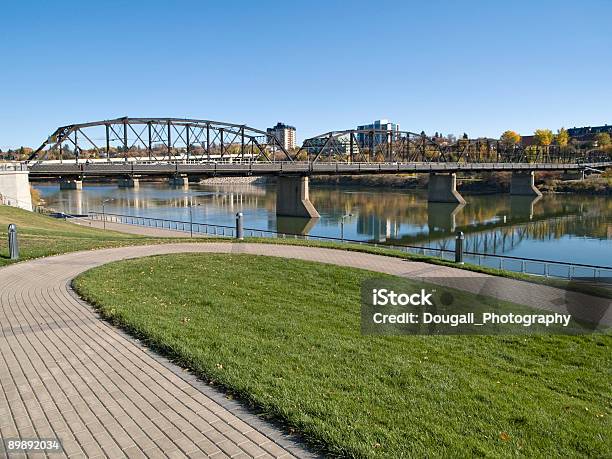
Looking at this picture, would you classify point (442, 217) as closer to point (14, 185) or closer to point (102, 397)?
point (14, 185)

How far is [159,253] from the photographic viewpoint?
17.4 metres

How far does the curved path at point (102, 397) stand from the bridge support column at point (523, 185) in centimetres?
9957

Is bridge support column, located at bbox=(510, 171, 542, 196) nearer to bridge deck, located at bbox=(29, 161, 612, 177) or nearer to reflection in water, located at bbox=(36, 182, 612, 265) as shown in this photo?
reflection in water, located at bbox=(36, 182, 612, 265)

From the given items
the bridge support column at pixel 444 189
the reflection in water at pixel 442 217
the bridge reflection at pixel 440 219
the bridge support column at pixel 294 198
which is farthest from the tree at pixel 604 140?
the bridge support column at pixel 294 198

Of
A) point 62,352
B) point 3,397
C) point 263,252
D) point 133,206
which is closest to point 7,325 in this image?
point 62,352

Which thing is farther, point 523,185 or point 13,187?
point 523,185

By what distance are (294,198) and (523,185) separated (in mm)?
60506

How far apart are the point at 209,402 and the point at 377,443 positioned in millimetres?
2153

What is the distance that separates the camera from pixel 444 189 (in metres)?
82.9

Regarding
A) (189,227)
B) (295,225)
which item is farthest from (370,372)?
(295,225)

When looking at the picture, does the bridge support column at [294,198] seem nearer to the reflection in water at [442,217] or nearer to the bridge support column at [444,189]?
the reflection in water at [442,217]

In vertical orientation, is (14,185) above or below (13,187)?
above

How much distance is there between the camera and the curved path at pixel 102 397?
16.5 feet

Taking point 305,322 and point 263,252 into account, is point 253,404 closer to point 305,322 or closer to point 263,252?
point 305,322
